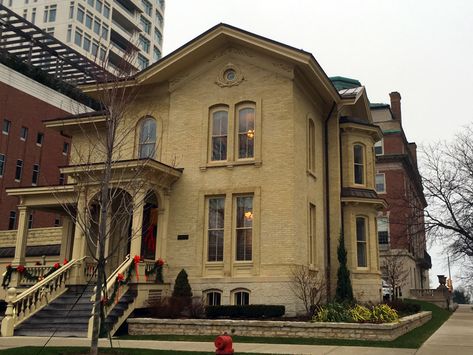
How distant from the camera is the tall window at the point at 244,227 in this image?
20.7 metres

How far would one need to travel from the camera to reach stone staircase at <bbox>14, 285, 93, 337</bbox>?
16.5 metres

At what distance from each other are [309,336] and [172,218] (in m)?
8.63

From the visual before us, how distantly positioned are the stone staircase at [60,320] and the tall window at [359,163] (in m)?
14.4

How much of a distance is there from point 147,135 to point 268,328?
11.4 meters

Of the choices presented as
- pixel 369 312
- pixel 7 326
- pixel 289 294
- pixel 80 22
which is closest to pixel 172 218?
pixel 289 294

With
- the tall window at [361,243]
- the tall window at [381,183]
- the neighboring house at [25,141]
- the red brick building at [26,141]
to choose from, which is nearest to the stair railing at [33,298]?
the tall window at [361,243]

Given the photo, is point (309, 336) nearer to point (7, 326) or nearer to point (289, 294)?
point (289, 294)

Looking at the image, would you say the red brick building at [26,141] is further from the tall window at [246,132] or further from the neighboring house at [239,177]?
the tall window at [246,132]

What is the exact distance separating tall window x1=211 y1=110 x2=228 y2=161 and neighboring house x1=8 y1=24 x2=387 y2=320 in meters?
0.05

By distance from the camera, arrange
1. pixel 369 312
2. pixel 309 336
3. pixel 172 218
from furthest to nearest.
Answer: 1. pixel 172 218
2. pixel 369 312
3. pixel 309 336

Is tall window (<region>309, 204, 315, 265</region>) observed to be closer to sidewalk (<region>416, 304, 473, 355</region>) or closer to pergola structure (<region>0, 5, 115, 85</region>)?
sidewalk (<region>416, 304, 473, 355</region>)

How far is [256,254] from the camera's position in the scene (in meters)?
20.2

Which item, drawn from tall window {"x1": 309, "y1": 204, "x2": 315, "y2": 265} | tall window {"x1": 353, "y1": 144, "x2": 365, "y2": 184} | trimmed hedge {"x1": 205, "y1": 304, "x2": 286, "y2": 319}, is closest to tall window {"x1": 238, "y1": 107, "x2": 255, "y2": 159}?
tall window {"x1": 309, "y1": 204, "x2": 315, "y2": 265}

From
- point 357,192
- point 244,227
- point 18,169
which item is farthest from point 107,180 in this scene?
point 18,169
